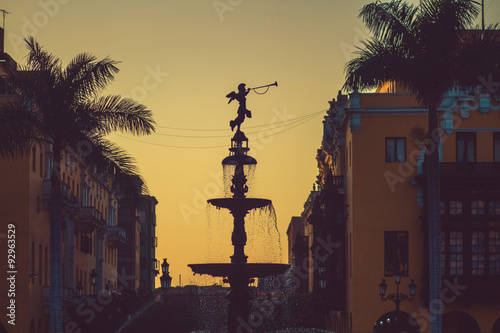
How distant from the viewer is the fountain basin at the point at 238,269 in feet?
109

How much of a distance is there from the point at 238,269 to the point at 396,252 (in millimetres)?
28648

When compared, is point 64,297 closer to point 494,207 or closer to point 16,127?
point 494,207

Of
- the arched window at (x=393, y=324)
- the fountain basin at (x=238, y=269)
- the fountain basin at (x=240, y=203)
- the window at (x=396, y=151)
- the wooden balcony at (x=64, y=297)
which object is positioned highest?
the window at (x=396, y=151)

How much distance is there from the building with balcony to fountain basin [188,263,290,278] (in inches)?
1036

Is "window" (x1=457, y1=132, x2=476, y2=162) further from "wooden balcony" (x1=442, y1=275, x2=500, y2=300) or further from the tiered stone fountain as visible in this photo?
the tiered stone fountain

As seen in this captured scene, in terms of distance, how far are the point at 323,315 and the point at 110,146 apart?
3699 cm

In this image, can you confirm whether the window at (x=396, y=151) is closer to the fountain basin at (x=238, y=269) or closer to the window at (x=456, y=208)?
the window at (x=456, y=208)

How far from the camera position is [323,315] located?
2938 inches

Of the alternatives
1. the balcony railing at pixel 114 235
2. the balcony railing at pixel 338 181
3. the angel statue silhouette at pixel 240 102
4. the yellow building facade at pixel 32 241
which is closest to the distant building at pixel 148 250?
the balcony railing at pixel 114 235

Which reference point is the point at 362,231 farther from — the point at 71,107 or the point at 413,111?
the point at 71,107

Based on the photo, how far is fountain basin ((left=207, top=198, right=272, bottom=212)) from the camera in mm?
33781

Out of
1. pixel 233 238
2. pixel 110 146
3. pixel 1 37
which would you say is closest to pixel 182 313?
pixel 1 37

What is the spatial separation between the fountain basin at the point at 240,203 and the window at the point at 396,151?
27850 millimetres

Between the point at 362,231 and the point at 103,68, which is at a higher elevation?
the point at 103,68
